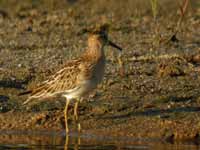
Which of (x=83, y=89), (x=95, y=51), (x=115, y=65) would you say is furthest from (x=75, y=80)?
(x=115, y=65)

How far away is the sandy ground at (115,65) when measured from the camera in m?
12.9

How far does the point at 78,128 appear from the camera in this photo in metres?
12.7

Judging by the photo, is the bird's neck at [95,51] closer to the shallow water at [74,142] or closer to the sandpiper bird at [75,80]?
the sandpiper bird at [75,80]

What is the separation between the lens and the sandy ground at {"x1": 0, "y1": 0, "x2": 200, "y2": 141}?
12.9 m

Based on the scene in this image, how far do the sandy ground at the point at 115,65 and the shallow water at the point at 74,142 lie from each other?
0.20 m

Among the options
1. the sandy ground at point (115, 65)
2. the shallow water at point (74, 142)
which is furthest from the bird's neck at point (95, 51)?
the shallow water at point (74, 142)

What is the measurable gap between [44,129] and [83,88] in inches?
31.4

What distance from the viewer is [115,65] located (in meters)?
15.8

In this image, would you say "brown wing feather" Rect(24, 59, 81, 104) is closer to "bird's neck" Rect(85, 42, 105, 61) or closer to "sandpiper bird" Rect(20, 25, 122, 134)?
"sandpiper bird" Rect(20, 25, 122, 134)

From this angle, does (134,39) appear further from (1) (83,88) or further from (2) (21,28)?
(1) (83,88)

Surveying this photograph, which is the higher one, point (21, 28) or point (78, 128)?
point (21, 28)

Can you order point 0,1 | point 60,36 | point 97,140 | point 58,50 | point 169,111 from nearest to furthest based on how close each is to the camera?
point 97,140, point 169,111, point 58,50, point 60,36, point 0,1

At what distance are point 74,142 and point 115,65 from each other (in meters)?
3.90

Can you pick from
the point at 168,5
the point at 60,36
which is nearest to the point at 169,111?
the point at 60,36
